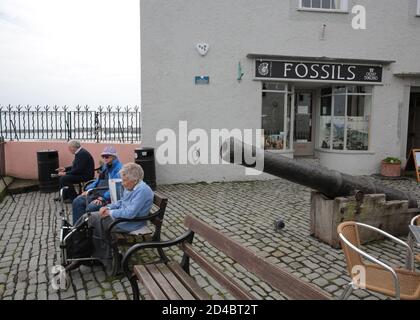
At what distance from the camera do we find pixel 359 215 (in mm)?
5387

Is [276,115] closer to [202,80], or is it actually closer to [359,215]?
[202,80]

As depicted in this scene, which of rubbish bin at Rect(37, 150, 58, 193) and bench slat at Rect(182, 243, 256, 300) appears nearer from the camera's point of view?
bench slat at Rect(182, 243, 256, 300)

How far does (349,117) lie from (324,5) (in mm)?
3819

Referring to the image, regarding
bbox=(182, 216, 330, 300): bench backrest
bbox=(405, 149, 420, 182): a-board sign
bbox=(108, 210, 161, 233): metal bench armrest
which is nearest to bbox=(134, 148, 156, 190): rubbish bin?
bbox=(108, 210, 161, 233): metal bench armrest

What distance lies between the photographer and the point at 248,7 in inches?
415

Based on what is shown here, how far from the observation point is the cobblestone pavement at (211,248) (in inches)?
158

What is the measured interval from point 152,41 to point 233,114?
323 cm

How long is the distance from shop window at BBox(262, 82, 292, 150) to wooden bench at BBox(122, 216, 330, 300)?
8.16 m

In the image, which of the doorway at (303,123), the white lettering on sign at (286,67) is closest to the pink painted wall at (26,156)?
the white lettering on sign at (286,67)

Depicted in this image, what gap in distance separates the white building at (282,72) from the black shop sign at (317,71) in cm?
3

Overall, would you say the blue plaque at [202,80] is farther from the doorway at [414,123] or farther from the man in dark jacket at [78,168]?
the doorway at [414,123]

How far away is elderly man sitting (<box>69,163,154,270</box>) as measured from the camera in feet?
13.7
